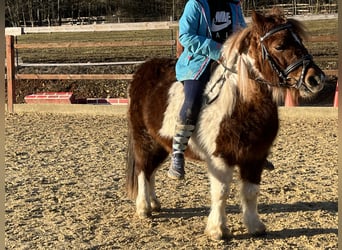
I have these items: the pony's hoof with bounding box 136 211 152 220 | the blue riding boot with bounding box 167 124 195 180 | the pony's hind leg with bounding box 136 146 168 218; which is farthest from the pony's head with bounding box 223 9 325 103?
the pony's hoof with bounding box 136 211 152 220

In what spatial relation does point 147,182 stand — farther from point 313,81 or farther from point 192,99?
point 313,81

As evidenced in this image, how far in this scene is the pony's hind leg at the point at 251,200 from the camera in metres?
3.73

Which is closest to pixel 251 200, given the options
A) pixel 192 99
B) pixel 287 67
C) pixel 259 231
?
pixel 259 231

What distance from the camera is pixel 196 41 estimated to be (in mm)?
3529

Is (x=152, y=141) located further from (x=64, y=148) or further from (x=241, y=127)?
(x=64, y=148)

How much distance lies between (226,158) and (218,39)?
93cm

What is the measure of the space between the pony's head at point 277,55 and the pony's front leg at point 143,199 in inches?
55.2

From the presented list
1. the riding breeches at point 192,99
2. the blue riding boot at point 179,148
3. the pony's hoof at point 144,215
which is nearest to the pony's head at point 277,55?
the riding breeches at point 192,99

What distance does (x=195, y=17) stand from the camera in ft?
11.9

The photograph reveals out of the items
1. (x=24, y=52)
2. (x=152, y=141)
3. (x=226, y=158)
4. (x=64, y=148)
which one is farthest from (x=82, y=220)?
(x=24, y=52)

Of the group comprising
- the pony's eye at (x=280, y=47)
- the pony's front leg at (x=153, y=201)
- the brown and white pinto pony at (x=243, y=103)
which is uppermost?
the pony's eye at (x=280, y=47)

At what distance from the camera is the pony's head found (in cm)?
311

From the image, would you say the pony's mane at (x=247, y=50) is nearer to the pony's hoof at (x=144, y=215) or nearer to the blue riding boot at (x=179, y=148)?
the blue riding boot at (x=179, y=148)

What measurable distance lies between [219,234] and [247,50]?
1.39 meters
